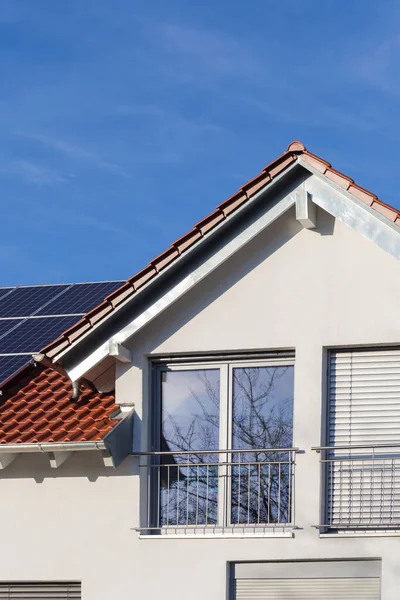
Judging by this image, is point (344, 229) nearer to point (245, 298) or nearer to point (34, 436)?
point (245, 298)

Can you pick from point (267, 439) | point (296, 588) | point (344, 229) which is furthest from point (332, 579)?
point (344, 229)

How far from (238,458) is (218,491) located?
544mm

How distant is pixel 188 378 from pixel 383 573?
4000 millimetres

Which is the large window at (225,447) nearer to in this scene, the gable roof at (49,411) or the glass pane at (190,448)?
the glass pane at (190,448)

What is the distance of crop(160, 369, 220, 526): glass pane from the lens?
61.8ft

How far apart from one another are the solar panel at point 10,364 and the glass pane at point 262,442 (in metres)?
4.05

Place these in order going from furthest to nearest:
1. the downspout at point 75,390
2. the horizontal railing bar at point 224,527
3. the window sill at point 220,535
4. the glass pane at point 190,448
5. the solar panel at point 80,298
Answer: the solar panel at point 80,298 < the downspout at point 75,390 < the glass pane at point 190,448 < the horizontal railing bar at point 224,527 < the window sill at point 220,535

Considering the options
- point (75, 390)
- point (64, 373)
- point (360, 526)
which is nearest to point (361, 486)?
point (360, 526)

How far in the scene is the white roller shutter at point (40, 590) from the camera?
19000mm

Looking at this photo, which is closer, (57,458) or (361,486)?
(361,486)

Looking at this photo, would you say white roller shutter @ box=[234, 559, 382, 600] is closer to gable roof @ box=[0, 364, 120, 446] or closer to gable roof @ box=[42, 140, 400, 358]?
gable roof @ box=[0, 364, 120, 446]

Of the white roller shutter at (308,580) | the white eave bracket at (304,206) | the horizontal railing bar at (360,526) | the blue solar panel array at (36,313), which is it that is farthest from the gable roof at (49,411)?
the white eave bracket at (304,206)

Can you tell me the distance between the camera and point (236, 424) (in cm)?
1888

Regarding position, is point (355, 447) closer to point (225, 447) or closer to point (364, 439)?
point (364, 439)
